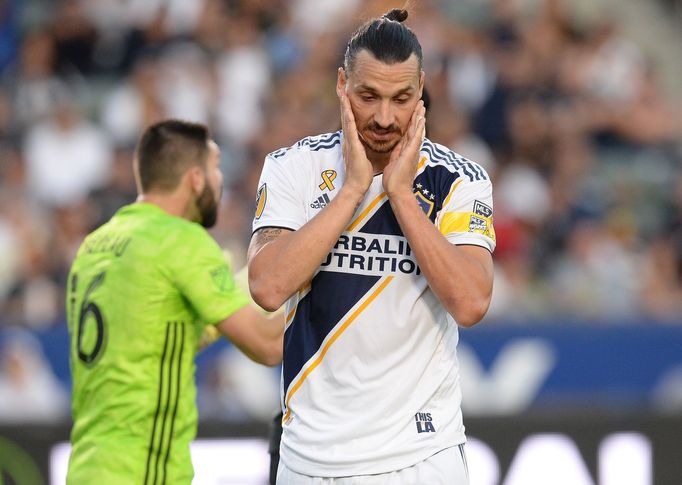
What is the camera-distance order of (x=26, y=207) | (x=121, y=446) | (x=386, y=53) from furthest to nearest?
(x=26, y=207) < (x=121, y=446) < (x=386, y=53)

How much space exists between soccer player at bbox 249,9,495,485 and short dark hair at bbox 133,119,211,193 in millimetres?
1350

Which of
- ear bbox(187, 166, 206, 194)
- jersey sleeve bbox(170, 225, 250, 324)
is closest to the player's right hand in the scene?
jersey sleeve bbox(170, 225, 250, 324)

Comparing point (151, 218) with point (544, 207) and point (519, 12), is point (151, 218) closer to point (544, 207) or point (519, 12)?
point (544, 207)

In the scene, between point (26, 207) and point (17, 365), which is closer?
point (17, 365)

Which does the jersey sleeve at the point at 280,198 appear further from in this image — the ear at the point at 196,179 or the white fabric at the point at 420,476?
the ear at the point at 196,179

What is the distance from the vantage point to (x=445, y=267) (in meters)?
3.71

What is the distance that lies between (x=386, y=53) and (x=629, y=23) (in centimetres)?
1043

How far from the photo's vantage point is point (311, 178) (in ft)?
13.3

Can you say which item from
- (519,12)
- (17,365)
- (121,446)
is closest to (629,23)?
(519,12)

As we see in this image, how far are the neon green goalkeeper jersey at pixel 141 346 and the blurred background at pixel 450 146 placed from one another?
3826mm

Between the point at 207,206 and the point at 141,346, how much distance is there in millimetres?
779

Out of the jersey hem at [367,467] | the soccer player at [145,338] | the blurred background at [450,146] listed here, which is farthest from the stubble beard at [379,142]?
the blurred background at [450,146]

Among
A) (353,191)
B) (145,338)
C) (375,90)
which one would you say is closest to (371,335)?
(353,191)

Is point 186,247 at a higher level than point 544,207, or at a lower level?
lower
